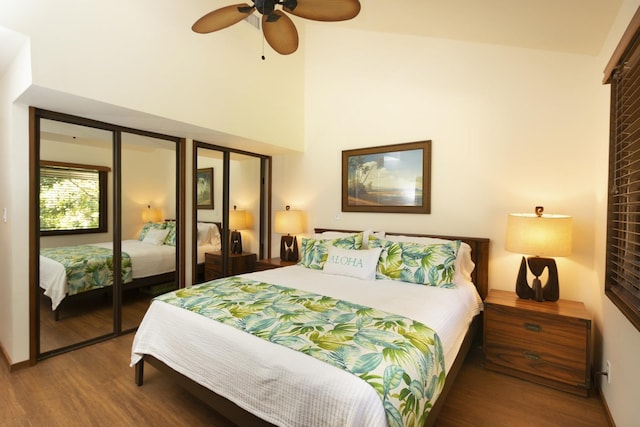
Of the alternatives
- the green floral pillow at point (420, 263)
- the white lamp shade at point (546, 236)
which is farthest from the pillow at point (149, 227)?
the white lamp shade at point (546, 236)

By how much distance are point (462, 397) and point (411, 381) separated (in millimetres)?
1134

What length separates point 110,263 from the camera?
2.98 m

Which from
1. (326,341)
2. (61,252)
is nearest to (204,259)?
(61,252)

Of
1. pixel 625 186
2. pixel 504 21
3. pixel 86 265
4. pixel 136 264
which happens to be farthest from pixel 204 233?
pixel 625 186

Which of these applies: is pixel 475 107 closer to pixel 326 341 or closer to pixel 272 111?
pixel 272 111

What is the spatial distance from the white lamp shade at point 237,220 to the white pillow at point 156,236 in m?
0.84

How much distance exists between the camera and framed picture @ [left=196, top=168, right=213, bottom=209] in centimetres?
363

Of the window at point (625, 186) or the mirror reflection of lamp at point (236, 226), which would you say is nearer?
the window at point (625, 186)

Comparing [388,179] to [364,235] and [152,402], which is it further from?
[152,402]

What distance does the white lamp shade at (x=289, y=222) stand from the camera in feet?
13.0

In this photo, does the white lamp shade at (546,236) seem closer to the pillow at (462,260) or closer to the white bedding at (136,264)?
the pillow at (462,260)

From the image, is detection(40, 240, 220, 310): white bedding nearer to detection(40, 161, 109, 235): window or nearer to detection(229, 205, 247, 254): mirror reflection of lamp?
detection(40, 161, 109, 235): window

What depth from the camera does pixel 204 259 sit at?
3783mm

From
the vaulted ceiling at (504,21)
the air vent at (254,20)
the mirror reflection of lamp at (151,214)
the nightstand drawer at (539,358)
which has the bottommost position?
the nightstand drawer at (539,358)
